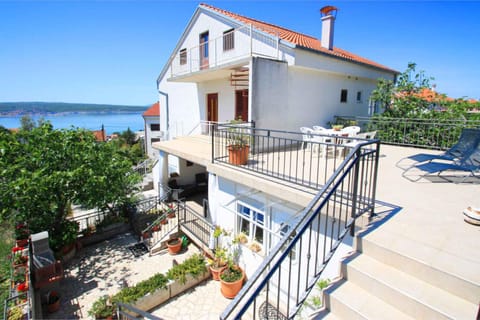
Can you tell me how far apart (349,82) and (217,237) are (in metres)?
11.1

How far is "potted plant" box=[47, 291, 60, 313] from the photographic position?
6809 millimetres

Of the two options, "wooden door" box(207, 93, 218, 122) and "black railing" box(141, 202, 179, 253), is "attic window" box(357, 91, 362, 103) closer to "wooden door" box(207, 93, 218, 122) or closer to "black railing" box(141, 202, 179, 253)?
"wooden door" box(207, 93, 218, 122)

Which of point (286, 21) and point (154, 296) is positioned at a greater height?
point (286, 21)

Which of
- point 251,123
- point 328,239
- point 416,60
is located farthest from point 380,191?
point 416,60

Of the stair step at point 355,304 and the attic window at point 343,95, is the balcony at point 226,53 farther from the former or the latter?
the stair step at point 355,304

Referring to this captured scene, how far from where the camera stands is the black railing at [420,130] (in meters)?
9.60

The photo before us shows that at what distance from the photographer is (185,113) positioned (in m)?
16.5

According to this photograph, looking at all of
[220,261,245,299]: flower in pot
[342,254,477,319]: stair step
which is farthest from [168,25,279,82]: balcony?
[342,254,477,319]: stair step

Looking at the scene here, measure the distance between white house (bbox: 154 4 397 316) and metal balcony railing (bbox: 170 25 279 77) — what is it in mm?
42

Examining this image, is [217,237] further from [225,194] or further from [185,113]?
[185,113]

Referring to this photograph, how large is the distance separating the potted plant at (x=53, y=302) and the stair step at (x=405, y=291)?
828 centimetres

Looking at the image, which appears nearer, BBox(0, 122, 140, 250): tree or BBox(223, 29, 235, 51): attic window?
BBox(0, 122, 140, 250): tree

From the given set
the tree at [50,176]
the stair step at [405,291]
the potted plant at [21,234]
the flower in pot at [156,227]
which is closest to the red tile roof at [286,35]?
the stair step at [405,291]

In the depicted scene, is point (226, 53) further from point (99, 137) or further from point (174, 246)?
point (99, 137)
